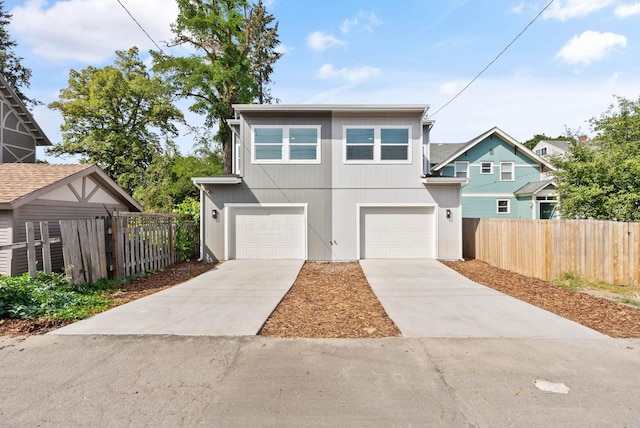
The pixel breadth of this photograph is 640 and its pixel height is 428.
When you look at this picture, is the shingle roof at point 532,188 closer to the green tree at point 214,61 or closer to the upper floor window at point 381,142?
the upper floor window at point 381,142

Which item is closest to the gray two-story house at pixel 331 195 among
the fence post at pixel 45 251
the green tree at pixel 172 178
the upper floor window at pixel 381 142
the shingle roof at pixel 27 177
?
the upper floor window at pixel 381 142

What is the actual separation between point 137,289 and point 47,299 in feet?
6.27

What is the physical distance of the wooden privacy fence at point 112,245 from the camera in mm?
6484

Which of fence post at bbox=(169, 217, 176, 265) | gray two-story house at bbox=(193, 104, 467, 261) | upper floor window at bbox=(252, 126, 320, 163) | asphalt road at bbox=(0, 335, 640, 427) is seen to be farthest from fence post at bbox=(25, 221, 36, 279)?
upper floor window at bbox=(252, 126, 320, 163)

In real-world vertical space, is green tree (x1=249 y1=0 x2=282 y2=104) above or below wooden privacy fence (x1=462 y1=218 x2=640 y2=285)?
above

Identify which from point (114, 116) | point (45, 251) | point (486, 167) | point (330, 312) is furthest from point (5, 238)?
point (486, 167)

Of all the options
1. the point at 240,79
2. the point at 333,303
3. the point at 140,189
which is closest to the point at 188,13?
the point at 240,79

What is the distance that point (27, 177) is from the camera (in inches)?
320

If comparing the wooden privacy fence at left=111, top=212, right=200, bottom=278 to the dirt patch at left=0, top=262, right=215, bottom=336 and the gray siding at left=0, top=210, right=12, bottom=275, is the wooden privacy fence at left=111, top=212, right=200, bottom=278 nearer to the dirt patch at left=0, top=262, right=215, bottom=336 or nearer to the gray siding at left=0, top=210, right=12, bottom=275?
the dirt patch at left=0, top=262, right=215, bottom=336

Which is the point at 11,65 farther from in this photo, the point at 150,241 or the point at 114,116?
the point at 150,241

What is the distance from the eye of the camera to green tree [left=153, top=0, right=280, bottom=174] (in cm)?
1852

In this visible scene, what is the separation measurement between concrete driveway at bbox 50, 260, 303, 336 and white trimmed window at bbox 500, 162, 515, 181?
1815 centimetres

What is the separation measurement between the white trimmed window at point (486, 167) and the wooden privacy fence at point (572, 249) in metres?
12.2

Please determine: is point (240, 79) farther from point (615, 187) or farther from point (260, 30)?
point (615, 187)
